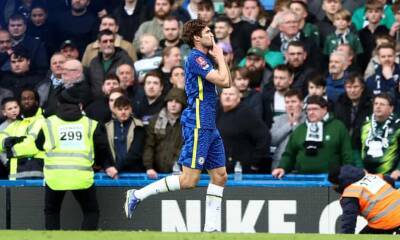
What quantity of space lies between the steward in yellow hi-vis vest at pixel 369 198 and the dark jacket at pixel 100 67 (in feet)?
15.3

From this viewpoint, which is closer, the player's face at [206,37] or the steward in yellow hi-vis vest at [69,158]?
the player's face at [206,37]

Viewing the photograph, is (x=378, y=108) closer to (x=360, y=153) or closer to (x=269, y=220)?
(x=360, y=153)

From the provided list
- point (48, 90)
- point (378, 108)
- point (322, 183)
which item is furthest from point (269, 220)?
point (48, 90)

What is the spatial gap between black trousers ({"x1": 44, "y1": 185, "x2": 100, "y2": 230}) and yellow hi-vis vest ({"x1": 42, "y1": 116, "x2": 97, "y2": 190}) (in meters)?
0.09

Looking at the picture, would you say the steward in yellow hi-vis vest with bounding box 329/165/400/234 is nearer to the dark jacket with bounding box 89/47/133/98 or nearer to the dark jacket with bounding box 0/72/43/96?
the dark jacket with bounding box 89/47/133/98

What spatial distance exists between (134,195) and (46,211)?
2.10 meters

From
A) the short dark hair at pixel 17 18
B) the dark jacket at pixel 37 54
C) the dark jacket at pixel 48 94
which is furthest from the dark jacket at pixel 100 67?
the short dark hair at pixel 17 18

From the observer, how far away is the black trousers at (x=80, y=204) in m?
13.8

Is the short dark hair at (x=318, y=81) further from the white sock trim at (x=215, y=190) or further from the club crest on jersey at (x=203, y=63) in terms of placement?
the club crest on jersey at (x=203, y=63)

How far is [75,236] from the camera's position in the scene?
34.4 feet

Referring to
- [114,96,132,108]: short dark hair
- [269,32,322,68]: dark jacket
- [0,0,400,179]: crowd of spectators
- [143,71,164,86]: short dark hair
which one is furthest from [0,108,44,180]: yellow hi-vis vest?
[269,32,322,68]: dark jacket

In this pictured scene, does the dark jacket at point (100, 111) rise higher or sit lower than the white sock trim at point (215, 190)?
higher

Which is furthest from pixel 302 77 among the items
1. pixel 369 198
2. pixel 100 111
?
pixel 369 198

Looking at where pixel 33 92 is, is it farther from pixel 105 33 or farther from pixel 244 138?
pixel 244 138
